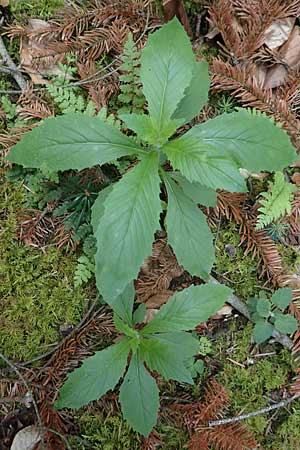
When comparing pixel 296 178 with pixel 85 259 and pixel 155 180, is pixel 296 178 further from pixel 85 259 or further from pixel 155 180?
pixel 85 259

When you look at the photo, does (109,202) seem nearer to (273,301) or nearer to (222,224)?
(222,224)

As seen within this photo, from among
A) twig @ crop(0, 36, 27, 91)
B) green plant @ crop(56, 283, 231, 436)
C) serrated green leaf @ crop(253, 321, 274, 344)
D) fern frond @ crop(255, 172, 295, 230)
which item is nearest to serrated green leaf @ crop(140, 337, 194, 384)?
green plant @ crop(56, 283, 231, 436)

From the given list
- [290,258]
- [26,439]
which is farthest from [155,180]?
[26,439]

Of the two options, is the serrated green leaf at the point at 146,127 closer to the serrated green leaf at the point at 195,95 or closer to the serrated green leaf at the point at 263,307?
the serrated green leaf at the point at 195,95

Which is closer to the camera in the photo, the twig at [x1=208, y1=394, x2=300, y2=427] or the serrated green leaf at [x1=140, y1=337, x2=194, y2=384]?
the serrated green leaf at [x1=140, y1=337, x2=194, y2=384]

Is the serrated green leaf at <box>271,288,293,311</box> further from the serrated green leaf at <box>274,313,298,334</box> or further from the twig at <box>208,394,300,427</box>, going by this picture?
the twig at <box>208,394,300,427</box>

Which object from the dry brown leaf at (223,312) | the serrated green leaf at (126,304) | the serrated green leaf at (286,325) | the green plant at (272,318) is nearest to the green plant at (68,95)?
the serrated green leaf at (126,304)
